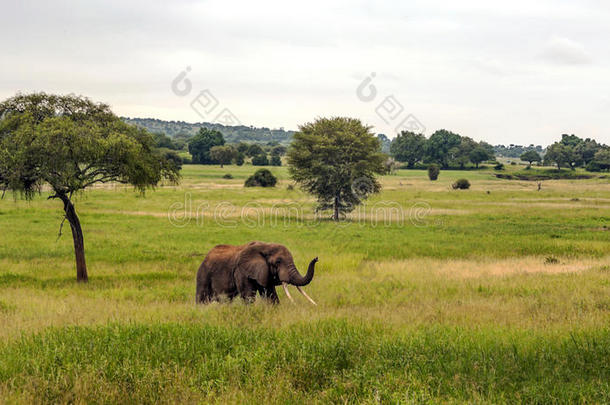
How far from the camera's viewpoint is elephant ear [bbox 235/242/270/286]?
11.1m

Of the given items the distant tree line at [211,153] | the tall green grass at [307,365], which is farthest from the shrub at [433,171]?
the tall green grass at [307,365]

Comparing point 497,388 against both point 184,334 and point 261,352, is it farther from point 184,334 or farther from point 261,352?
point 184,334

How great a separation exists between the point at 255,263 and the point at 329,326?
2829 mm

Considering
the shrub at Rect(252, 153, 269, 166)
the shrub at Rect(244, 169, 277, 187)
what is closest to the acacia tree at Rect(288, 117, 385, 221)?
the shrub at Rect(244, 169, 277, 187)

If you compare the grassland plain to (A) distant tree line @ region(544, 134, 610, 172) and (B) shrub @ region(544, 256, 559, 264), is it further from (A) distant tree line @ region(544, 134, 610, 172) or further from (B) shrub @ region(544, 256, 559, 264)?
(A) distant tree line @ region(544, 134, 610, 172)

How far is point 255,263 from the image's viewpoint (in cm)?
1120

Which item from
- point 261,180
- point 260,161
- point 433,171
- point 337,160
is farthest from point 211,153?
point 337,160

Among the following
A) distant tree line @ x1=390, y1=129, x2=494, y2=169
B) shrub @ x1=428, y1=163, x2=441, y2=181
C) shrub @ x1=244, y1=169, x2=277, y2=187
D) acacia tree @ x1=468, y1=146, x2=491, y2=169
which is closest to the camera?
shrub @ x1=244, y1=169, x2=277, y2=187

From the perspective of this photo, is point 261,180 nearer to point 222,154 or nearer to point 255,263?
point 222,154

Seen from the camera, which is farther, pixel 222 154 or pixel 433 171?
pixel 222 154

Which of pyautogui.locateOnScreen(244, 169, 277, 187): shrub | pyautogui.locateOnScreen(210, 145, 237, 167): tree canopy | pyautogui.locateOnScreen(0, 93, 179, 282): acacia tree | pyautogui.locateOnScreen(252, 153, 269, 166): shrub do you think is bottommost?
pyautogui.locateOnScreen(244, 169, 277, 187): shrub

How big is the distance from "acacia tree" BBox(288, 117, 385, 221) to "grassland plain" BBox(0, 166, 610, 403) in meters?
12.3

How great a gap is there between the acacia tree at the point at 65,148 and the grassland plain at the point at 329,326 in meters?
3.38

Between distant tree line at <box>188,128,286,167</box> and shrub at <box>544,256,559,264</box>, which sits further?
distant tree line at <box>188,128,286,167</box>
